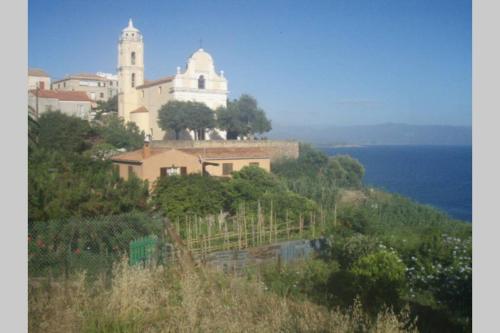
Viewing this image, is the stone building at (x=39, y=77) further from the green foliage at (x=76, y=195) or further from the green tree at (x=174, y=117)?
the green foliage at (x=76, y=195)

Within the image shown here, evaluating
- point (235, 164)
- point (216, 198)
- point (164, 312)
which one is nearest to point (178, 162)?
point (235, 164)

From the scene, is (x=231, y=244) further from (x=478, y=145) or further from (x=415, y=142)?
(x=415, y=142)

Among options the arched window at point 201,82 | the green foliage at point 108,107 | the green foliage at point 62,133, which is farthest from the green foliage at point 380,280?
the green foliage at point 108,107

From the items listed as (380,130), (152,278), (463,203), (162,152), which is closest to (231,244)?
(152,278)

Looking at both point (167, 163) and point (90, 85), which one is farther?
point (90, 85)

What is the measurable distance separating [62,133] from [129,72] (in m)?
11.9

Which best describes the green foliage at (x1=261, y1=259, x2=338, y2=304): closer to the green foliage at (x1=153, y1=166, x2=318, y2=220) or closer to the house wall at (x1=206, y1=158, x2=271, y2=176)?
the green foliage at (x1=153, y1=166, x2=318, y2=220)

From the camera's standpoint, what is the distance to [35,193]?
6.73 metres

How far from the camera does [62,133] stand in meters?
15.7

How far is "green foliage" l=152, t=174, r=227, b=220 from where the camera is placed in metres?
8.88

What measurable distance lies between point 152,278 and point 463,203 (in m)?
14.9

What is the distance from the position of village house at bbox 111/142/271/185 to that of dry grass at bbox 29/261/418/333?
688 centimetres

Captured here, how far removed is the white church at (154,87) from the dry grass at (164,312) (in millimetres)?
20236

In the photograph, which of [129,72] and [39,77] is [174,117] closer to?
[129,72]
